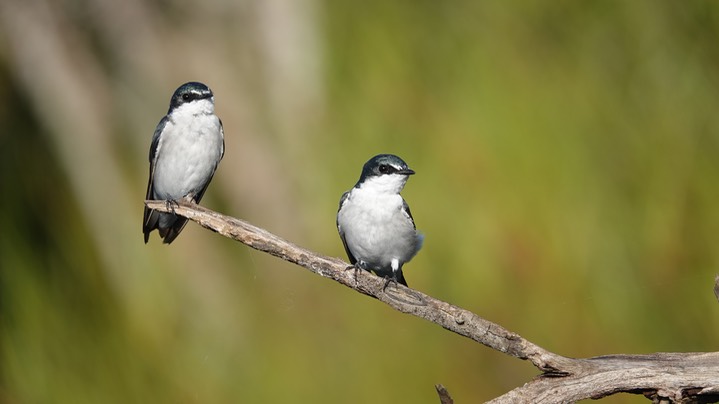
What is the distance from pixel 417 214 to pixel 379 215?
3.67 ft

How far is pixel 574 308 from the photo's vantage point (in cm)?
621

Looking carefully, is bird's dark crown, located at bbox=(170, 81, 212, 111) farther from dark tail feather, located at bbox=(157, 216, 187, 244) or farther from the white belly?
dark tail feather, located at bbox=(157, 216, 187, 244)

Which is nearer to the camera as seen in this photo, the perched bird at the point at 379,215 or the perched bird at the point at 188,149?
the perched bird at the point at 379,215

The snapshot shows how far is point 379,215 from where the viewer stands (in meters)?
4.47

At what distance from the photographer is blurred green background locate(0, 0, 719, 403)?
19.7 feet

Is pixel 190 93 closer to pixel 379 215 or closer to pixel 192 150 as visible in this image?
pixel 192 150

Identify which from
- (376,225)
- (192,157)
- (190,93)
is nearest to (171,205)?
(192,157)

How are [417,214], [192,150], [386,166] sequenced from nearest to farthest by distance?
1. [386,166]
2. [192,150]
3. [417,214]

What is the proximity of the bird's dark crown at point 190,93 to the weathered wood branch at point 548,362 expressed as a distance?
876 mm

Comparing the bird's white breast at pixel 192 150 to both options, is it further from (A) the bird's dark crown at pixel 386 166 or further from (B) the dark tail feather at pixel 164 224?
(A) the bird's dark crown at pixel 386 166

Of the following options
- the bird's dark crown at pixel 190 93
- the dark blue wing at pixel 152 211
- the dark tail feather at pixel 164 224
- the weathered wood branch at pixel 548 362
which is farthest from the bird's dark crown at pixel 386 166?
the dark blue wing at pixel 152 211

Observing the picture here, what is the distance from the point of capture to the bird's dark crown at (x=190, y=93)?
4.48 m

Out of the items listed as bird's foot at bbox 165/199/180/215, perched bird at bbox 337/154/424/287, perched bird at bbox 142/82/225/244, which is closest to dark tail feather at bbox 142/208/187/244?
perched bird at bbox 142/82/225/244

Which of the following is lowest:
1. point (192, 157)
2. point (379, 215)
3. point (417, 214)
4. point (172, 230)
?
point (172, 230)
